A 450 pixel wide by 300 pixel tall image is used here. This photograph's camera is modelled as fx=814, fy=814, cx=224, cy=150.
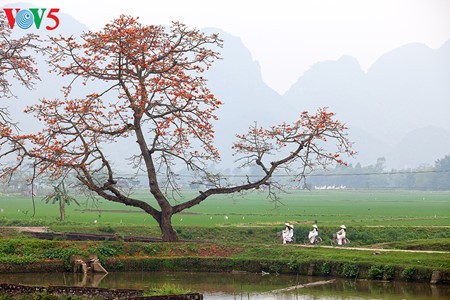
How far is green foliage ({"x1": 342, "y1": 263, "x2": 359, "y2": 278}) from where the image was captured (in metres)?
27.2

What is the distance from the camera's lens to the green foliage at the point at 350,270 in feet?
89.1

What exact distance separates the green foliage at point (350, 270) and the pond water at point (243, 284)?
39 centimetres

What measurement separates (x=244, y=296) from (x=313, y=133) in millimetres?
10858

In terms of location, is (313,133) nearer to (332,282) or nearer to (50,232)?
(332,282)

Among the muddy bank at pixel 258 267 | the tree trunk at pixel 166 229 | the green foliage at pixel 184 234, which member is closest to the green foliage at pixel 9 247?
the muddy bank at pixel 258 267

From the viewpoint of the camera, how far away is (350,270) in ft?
89.6

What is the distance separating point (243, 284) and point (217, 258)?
400 centimetres

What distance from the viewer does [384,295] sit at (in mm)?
23312

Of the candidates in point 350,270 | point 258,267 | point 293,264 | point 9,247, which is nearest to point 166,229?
point 258,267

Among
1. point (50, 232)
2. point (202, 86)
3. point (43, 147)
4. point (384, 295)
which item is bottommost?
point (384, 295)

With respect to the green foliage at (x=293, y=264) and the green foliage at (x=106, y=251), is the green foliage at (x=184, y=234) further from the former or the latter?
the green foliage at (x=293, y=264)

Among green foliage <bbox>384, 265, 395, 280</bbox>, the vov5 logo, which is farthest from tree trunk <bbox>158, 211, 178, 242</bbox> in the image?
green foliage <bbox>384, 265, 395, 280</bbox>

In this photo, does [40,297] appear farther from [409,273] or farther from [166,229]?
[166,229]

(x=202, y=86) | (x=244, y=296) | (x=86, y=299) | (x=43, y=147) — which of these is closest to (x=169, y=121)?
(x=202, y=86)
